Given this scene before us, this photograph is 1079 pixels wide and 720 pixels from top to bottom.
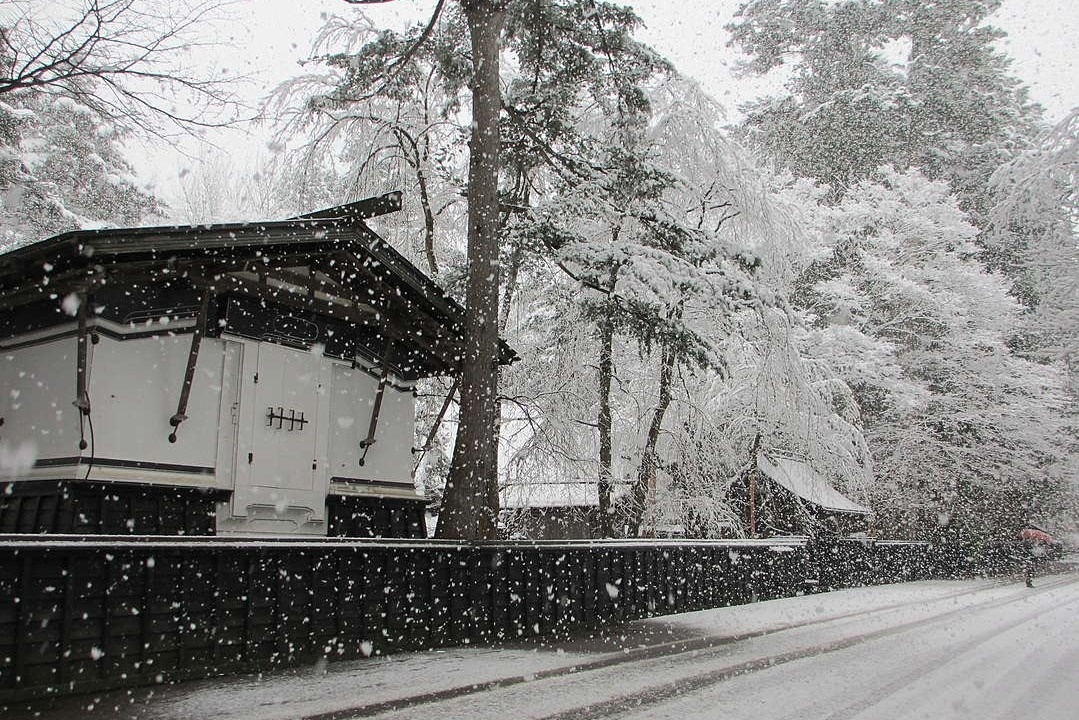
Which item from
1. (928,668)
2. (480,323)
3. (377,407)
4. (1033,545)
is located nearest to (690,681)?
(928,668)

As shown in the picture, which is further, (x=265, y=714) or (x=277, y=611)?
(x=277, y=611)

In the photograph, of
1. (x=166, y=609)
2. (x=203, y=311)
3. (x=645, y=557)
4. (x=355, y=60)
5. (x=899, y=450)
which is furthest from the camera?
Answer: (x=899, y=450)

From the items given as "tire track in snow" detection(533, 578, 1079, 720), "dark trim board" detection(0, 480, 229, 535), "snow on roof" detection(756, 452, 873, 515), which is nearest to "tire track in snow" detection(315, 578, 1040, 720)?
"tire track in snow" detection(533, 578, 1079, 720)

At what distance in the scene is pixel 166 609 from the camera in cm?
701

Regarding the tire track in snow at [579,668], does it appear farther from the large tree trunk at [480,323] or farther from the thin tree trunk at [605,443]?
the thin tree trunk at [605,443]

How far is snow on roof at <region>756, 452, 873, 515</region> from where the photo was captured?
25.2 metres

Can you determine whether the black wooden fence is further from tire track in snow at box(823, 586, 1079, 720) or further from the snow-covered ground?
tire track in snow at box(823, 586, 1079, 720)

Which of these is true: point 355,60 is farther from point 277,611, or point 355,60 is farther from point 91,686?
point 91,686

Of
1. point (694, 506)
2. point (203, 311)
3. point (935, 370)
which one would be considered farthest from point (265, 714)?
point (935, 370)

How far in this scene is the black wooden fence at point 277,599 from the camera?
623 centimetres

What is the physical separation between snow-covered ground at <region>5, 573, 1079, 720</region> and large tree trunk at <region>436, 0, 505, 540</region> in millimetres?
2542

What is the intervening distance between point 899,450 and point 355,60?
24.0 meters

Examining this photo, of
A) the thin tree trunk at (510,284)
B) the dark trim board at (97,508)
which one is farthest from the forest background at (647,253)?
the dark trim board at (97,508)

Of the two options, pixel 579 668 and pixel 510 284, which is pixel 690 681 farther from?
pixel 510 284
